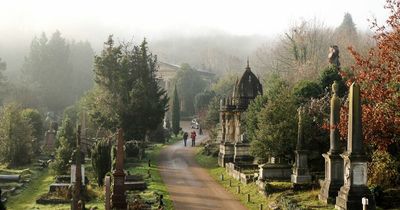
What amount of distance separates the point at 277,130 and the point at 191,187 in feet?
18.2

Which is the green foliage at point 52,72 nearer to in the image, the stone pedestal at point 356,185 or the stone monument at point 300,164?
the stone monument at point 300,164

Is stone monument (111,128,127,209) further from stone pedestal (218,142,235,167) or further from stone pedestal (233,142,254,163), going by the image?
stone pedestal (218,142,235,167)

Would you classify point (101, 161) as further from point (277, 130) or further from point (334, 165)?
point (334, 165)

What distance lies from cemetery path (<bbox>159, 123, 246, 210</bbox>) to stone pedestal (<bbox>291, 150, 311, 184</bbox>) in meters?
2.89

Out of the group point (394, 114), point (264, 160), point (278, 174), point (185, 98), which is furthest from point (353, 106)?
point (185, 98)

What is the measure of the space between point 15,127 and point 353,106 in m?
27.5

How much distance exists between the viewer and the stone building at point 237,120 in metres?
32.4

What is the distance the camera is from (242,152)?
106 feet

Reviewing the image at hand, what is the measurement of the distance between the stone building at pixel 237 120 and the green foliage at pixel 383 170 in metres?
13.0

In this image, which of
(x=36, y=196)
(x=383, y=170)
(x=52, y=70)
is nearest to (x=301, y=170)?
(x=383, y=170)

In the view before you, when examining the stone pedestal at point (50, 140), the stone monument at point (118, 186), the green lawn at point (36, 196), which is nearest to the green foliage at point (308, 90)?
the green lawn at point (36, 196)

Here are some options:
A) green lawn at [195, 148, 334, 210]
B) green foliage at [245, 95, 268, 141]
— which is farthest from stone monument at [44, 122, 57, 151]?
green foliage at [245, 95, 268, 141]

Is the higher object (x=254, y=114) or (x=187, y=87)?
(x=187, y=87)

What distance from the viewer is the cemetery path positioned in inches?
858
